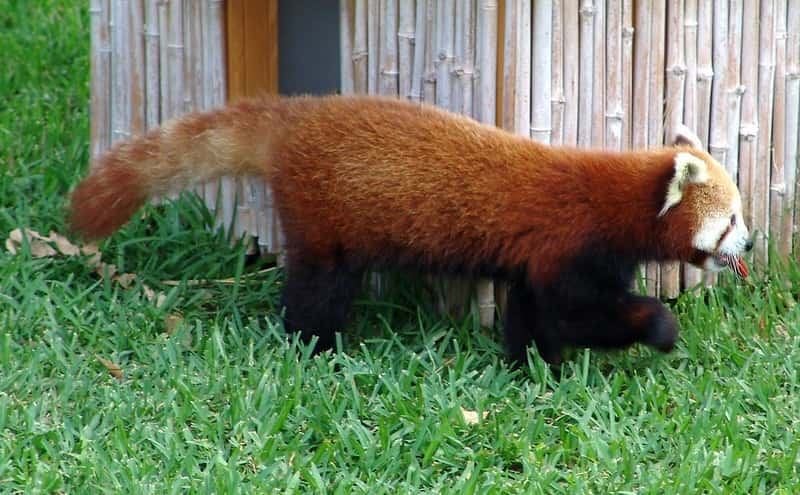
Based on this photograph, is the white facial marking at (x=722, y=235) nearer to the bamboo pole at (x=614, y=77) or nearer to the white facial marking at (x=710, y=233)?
the white facial marking at (x=710, y=233)

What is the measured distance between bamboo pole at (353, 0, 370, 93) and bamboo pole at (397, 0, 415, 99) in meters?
0.16

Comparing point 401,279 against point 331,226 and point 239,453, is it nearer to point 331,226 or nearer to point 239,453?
point 331,226

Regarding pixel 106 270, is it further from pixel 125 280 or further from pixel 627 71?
pixel 627 71

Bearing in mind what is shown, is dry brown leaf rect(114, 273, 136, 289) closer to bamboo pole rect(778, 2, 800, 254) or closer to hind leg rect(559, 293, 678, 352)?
hind leg rect(559, 293, 678, 352)

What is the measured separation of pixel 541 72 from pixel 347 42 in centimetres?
86

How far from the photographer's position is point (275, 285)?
4926 millimetres

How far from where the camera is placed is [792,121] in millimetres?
4914

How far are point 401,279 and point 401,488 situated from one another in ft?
4.70

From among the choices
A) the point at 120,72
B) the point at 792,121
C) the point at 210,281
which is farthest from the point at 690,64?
the point at 120,72

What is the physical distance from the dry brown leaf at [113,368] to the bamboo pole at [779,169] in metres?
2.59

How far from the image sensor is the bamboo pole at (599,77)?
4.40m

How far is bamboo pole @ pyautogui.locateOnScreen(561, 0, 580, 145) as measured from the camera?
14.3ft

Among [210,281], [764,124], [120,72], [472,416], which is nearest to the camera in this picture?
[472,416]

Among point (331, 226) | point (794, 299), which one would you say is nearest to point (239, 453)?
point (331, 226)
